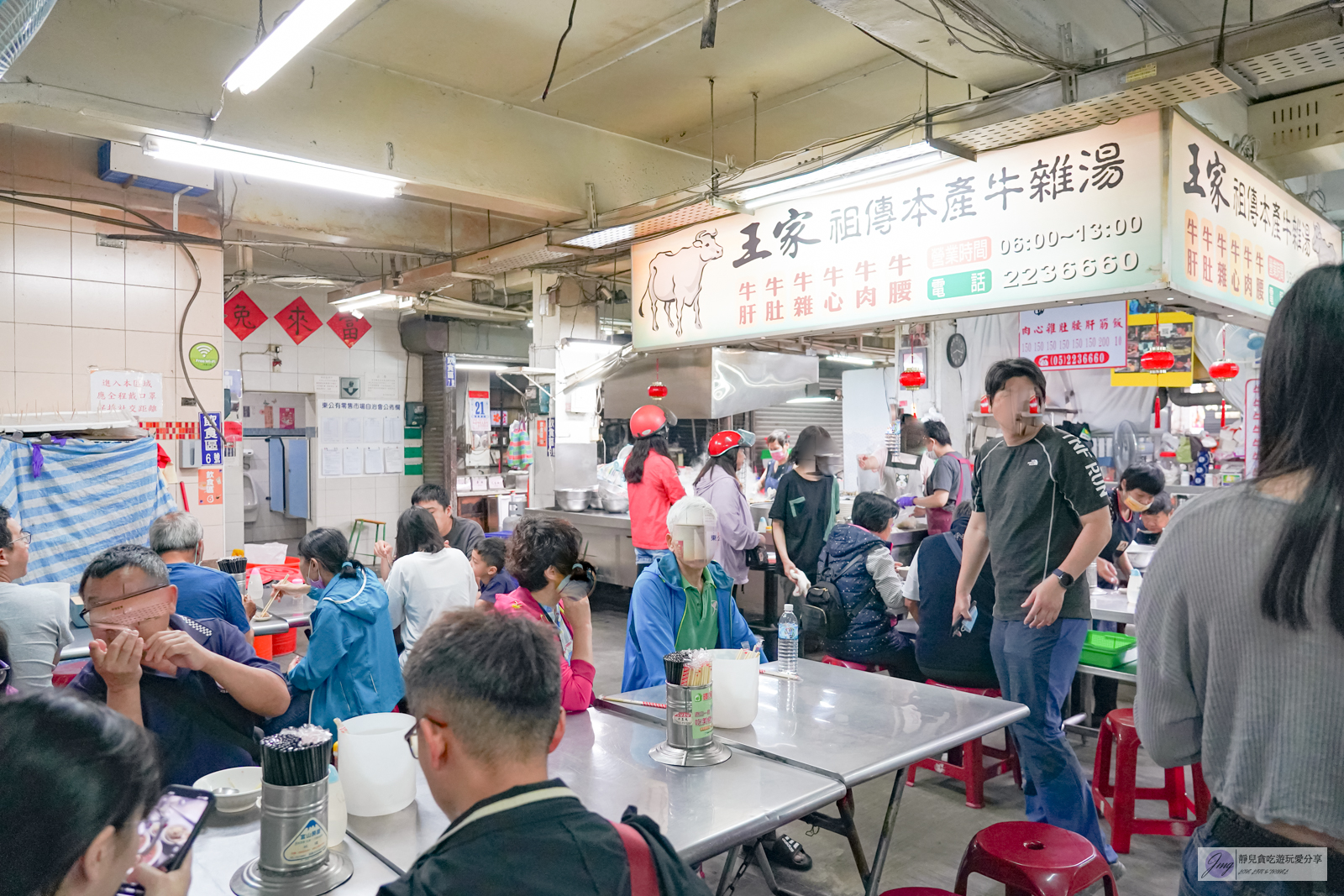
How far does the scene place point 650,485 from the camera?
6.54 meters

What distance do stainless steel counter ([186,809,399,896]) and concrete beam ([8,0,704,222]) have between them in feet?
12.6

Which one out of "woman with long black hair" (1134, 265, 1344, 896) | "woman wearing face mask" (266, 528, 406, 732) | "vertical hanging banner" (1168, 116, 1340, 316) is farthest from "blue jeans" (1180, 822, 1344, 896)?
"vertical hanging banner" (1168, 116, 1340, 316)

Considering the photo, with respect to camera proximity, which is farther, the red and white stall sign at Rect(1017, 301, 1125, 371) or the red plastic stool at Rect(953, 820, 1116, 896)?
the red and white stall sign at Rect(1017, 301, 1125, 371)

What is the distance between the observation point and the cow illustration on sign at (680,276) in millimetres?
5449

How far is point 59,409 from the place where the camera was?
5.48 m

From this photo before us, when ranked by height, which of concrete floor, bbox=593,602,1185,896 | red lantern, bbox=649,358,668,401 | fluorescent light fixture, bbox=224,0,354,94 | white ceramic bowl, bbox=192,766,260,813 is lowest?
concrete floor, bbox=593,602,1185,896

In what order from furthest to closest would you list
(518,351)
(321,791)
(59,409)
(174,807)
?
(518,351) → (59,409) → (321,791) → (174,807)

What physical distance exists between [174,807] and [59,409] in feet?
16.8

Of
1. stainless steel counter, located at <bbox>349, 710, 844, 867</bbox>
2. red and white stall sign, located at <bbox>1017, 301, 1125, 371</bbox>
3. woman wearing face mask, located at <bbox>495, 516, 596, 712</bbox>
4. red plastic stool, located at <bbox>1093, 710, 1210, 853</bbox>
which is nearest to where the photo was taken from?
stainless steel counter, located at <bbox>349, 710, 844, 867</bbox>

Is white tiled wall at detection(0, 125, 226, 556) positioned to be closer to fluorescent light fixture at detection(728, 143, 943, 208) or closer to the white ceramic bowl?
fluorescent light fixture at detection(728, 143, 943, 208)

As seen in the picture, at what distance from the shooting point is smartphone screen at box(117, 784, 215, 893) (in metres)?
1.36

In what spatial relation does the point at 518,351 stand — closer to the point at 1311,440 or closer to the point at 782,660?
the point at 782,660

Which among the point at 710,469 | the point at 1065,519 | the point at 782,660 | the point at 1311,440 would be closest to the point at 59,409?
the point at 710,469

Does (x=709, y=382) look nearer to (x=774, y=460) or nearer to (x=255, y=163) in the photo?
(x=774, y=460)
